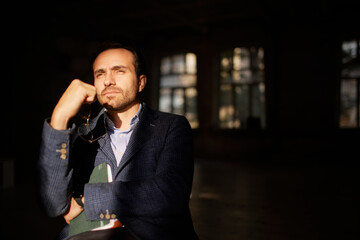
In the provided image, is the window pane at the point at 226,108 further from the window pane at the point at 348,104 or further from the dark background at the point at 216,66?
the window pane at the point at 348,104

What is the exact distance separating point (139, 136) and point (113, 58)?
1.33 ft

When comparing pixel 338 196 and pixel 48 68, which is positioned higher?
pixel 48 68

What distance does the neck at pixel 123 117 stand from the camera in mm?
1579

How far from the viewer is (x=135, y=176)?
1.39 m

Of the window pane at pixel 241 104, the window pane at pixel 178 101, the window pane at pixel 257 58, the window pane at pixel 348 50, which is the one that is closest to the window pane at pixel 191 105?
the window pane at pixel 178 101

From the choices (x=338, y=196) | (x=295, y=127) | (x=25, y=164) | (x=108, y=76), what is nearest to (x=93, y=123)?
(x=108, y=76)

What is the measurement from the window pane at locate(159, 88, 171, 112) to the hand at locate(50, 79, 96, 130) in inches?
415

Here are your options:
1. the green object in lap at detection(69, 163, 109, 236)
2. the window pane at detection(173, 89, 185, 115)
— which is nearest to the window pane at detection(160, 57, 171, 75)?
the window pane at detection(173, 89, 185, 115)

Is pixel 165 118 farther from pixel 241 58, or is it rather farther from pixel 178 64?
pixel 178 64

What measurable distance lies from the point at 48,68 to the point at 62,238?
803 centimetres

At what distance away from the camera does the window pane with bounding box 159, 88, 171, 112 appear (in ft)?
38.8

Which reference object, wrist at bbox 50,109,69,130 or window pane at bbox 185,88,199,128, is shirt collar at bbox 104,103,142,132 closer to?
wrist at bbox 50,109,69,130

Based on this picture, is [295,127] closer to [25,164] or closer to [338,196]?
[338,196]

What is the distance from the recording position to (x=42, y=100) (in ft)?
27.2
